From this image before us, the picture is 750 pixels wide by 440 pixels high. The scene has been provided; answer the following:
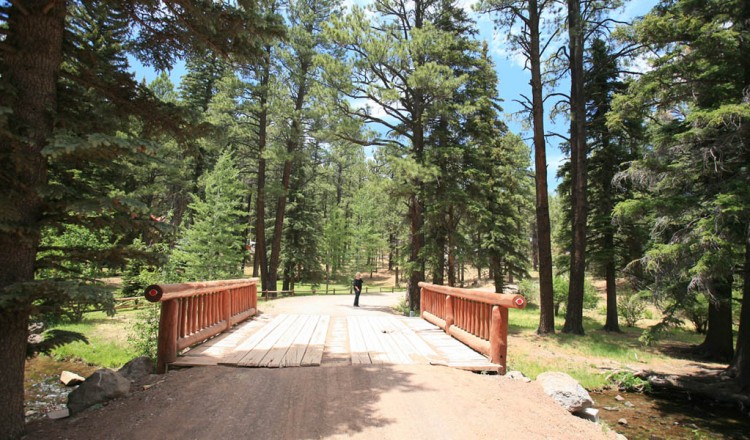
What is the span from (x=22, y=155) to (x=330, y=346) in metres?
4.71

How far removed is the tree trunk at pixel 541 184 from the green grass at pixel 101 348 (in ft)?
38.8

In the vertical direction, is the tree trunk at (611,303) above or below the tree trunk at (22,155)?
below

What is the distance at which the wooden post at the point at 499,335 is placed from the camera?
5434mm

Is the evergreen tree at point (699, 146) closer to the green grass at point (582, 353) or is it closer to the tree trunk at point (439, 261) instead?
the green grass at point (582, 353)

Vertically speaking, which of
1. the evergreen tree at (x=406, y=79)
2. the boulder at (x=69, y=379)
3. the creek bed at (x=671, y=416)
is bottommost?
the creek bed at (x=671, y=416)

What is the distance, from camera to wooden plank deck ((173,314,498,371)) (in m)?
5.38

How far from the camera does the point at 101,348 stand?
9570 mm

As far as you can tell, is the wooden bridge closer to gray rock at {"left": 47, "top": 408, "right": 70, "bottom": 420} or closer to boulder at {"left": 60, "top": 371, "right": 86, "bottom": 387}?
gray rock at {"left": 47, "top": 408, "right": 70, "bottom": 420}

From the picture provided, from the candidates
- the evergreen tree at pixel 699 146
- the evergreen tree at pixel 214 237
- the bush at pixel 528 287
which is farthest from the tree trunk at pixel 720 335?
the evergreen tree at pixel 214 237

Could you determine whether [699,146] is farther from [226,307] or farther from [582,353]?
[226,307]

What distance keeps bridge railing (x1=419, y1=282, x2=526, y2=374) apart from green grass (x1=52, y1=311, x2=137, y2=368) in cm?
701

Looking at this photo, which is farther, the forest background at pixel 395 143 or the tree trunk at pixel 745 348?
the tree trunk at pixel 745 348

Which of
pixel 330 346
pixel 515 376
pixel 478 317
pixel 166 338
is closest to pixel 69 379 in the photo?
pixel 166 338

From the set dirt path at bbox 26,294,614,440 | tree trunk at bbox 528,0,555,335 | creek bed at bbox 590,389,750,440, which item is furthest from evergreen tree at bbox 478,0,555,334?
dirt path at bbox 26,294,614,440
